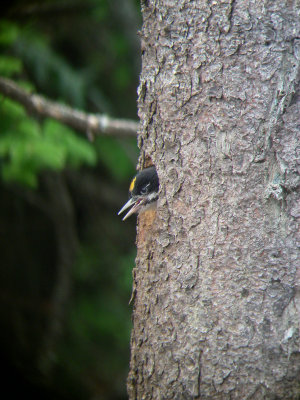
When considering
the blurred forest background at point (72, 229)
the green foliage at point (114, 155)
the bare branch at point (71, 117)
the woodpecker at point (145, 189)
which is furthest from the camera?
the green foliage at point (114, 155)

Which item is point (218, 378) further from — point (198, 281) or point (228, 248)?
point (228, 248)

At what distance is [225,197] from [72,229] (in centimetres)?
440

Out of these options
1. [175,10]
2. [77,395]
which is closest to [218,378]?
[175,10]

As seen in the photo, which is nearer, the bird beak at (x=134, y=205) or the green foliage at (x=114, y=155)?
the bird beak at (x=134, y=205)

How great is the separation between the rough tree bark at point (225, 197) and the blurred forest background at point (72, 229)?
10.3 ft

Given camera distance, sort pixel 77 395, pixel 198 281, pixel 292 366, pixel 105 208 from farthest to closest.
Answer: pixel 105 208
pixel 77 395
pixel 198 281
pixel 292 366

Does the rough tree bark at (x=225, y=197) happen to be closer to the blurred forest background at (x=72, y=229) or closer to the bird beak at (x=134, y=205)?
the bird beak at (x=134, y=205)

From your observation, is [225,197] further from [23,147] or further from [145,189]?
[23,147]

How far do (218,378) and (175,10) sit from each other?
5.35 ft

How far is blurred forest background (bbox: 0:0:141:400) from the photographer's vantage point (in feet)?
19.3

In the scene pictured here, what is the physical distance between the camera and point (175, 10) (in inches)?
90.0

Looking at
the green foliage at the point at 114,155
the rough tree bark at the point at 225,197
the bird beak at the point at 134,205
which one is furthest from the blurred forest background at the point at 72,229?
the rough tree bark at the point at 225,197

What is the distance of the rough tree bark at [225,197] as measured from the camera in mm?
2117

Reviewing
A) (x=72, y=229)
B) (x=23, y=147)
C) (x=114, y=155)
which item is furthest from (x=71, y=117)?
(x=72, y=229)
